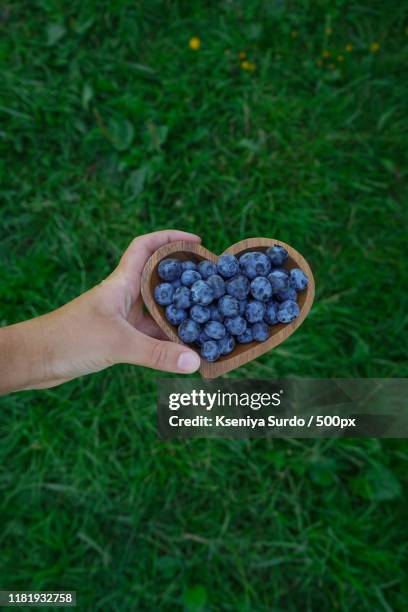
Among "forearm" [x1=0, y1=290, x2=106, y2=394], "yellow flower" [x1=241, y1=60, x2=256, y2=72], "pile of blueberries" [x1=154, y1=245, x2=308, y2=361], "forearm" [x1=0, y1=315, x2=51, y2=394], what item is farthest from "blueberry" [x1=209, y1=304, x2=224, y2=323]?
"yellow flower" [x1=241, y1=60, x2=256, y2=72]

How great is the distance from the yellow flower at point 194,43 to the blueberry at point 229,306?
1.50 metres

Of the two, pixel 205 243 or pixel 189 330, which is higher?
pixel 205 243

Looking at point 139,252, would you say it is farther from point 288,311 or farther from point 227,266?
point 288,311

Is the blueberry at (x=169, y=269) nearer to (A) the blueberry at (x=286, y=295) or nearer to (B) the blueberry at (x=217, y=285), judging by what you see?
(B) the blueberry at (x=217, y=285)

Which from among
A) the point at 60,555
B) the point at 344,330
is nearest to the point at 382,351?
the point at 344,330

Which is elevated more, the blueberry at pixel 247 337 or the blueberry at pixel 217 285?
the blueberry at pixel 217 285

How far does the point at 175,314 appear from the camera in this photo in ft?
5.42

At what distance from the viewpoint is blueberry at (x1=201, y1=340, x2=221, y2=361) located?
1.63 m

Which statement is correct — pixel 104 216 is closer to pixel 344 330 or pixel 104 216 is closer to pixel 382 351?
pixel 344 330

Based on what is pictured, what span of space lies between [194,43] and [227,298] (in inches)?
59.9

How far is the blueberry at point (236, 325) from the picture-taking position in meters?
1.64

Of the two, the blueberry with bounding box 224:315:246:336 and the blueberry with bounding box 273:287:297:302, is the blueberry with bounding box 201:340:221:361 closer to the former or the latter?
the blueberry with bounding box 224:315:246:336

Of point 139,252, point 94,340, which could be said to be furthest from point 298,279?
point 94,340

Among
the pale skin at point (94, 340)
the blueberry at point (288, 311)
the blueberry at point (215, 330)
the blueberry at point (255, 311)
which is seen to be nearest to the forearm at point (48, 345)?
the pale skin at point (94, 340)
